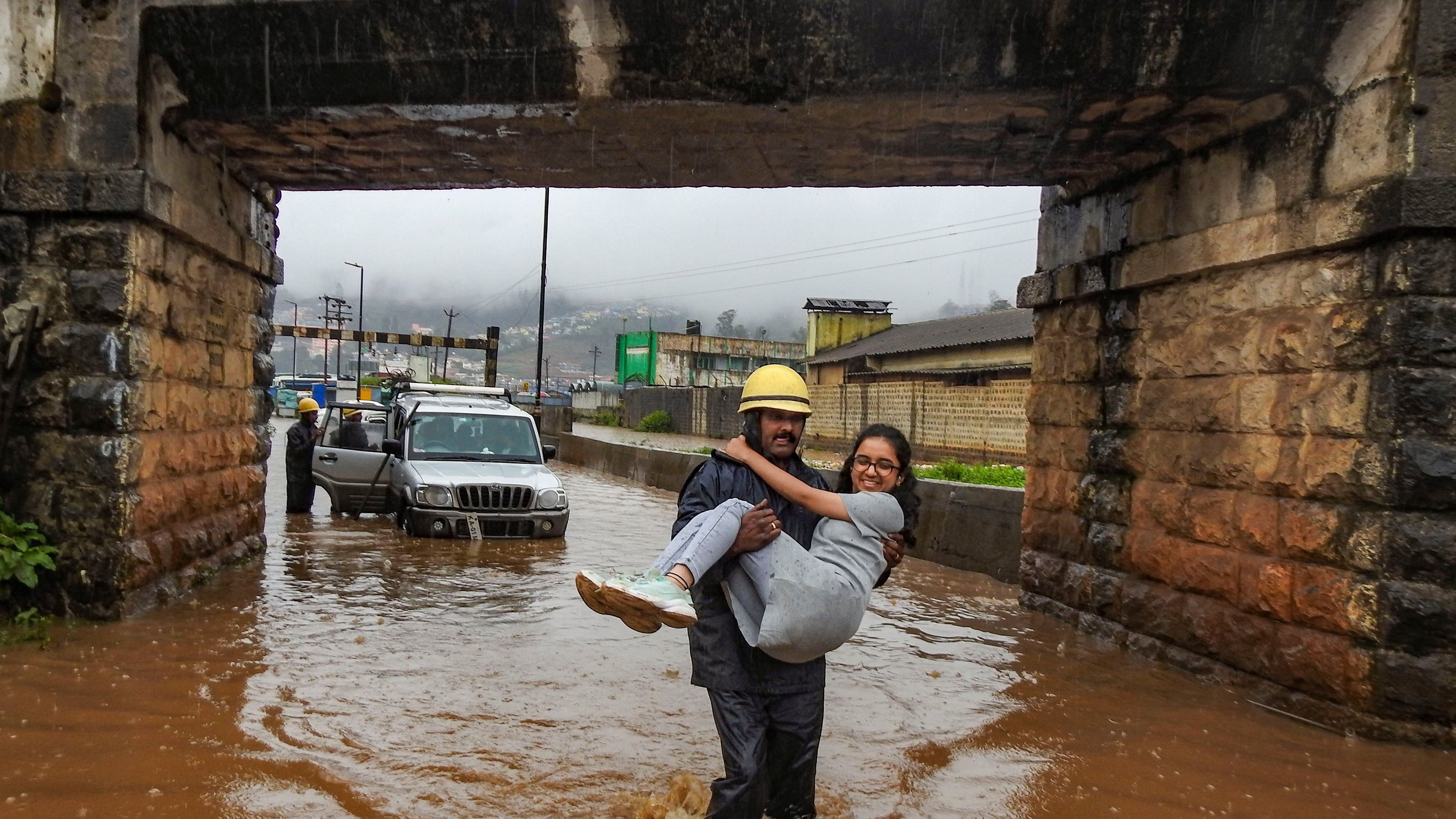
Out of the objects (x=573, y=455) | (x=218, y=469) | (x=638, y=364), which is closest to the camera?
(x=218, y=469)

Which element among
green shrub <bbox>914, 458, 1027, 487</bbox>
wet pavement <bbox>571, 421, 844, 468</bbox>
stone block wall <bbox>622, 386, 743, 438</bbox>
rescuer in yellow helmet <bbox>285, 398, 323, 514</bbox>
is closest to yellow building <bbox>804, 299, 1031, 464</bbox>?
wet pavement <bbox>571, 421, 844, 468</bbox>

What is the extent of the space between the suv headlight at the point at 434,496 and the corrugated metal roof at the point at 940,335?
16605 mm

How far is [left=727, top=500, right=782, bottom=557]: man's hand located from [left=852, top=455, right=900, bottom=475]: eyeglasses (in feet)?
1.52

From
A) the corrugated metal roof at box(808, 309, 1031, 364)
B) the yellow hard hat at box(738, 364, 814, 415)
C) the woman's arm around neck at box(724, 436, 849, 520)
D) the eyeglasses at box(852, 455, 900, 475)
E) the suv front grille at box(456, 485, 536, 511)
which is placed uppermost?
the corrugated metal roof at box(808, 309, 1031, 364)

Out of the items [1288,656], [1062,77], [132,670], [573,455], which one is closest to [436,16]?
[1062,77]

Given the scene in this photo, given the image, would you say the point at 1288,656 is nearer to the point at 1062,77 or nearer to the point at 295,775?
the point at 1062,77

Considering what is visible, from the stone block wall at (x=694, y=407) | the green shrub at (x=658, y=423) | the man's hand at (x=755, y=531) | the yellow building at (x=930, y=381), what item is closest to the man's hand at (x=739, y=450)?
the man's hand at (x=755, y=531)

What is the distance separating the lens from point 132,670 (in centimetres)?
618

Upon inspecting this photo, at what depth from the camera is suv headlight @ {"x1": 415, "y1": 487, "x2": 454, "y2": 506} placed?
1234cm

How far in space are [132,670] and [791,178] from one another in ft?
18.9

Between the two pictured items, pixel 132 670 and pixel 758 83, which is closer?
pixel 132 670

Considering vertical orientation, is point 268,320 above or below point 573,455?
above

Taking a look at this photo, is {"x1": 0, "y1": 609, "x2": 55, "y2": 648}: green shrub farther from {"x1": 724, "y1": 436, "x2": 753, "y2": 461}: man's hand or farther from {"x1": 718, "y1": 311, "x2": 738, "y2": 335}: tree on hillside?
{"x1": 718, "y1": 311, "x2": 738, "y2": 335}: tree on hillside

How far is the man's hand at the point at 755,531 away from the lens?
144 inches
